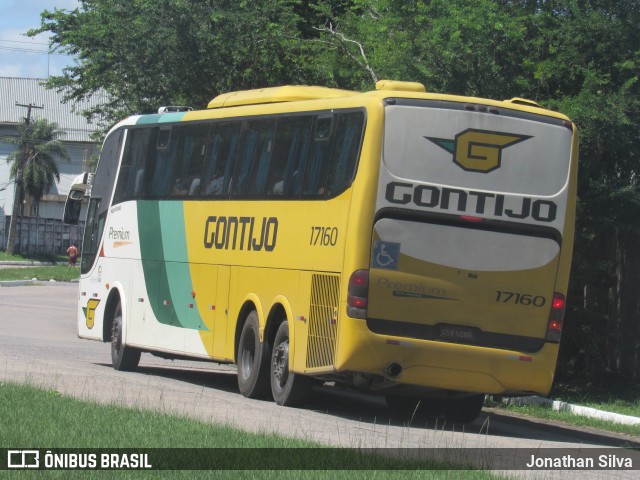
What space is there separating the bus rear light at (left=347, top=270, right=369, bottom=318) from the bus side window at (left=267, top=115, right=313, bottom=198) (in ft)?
6.62

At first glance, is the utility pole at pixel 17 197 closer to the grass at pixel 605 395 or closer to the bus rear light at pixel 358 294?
the grass at pixel 605 395

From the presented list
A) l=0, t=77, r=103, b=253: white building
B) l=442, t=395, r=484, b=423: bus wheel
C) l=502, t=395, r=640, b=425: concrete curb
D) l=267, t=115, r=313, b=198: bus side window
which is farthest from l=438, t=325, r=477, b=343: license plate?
l=0, t=77, r=103, b=253: white building

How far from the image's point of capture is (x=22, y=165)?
91.9m

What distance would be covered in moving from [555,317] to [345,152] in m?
2.97

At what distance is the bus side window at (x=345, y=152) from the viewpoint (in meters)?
13.3

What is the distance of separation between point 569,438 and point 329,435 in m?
4.02

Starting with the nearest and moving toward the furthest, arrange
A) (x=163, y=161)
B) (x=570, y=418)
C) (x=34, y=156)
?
(x=570, y=418) → (x=163, y=161) → (x=34, y=156)

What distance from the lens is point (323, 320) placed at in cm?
1348

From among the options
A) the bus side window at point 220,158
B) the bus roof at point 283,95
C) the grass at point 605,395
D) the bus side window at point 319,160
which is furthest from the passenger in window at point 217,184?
the grass at point 605,395

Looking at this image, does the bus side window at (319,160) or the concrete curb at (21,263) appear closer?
the bus side window at (319,160)

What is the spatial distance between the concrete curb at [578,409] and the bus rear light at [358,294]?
211 inches

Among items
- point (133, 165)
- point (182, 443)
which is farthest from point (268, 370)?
point (182, 443)

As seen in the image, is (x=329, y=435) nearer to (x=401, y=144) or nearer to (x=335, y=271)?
(x=335, y=271)

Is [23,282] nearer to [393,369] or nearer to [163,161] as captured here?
[163,161]
